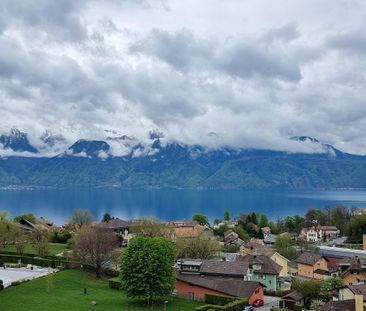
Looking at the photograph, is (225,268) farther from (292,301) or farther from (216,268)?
(292,301)

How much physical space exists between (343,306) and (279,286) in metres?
25.1

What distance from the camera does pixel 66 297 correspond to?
4738 centimetres

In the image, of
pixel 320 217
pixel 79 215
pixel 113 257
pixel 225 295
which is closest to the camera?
pixel 225 295

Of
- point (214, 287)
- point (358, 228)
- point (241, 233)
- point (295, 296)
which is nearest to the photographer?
point (295, 296)

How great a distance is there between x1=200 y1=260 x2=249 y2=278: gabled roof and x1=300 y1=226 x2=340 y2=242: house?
63.4m

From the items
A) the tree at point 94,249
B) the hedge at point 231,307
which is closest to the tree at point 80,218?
the tree at point 94,249

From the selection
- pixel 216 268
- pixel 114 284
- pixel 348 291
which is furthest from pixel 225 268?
pixel 348 291

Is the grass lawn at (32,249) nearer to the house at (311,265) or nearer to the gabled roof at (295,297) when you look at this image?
the house at (311,265)

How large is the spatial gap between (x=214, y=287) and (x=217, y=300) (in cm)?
284

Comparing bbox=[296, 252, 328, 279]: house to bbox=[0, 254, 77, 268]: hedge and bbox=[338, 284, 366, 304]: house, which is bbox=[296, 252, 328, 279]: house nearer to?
bbox=[338, 284, 366, 304]: house

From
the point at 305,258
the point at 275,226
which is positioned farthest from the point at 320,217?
the point at 305,258

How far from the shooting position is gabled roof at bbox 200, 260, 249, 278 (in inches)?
2282

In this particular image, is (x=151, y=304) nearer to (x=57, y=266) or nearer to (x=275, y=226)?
(x=57, y=266)

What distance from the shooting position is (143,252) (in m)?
48.9
